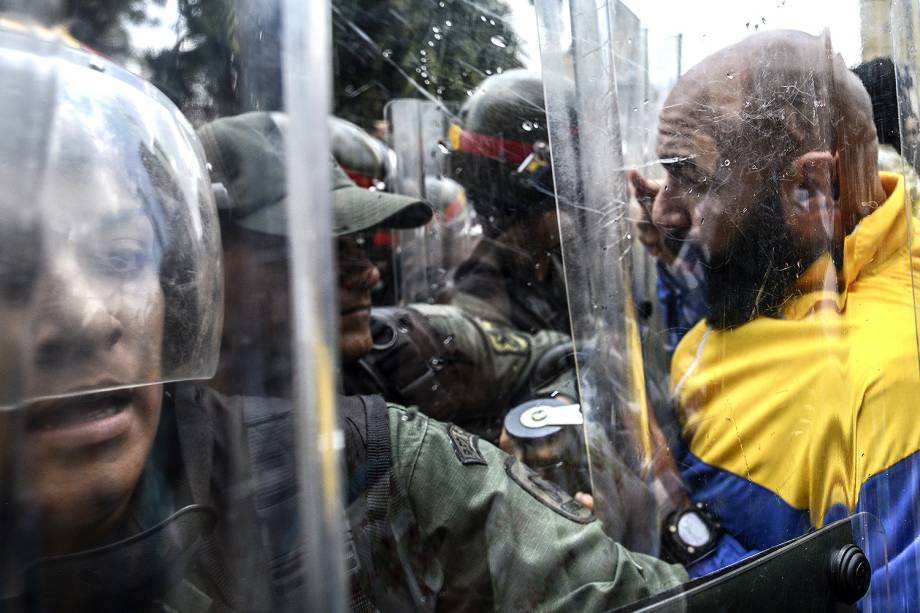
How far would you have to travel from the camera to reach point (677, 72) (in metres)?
0.93

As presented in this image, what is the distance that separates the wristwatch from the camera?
Result: 944mm

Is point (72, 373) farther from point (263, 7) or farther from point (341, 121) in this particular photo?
point (341, 121)

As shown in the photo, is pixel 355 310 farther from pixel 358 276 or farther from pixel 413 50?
pixel 413 50

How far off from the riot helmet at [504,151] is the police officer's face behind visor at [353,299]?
1.14 feet

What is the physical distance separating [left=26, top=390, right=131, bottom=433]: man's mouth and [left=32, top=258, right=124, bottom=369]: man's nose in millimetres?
24

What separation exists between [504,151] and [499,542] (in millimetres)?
974

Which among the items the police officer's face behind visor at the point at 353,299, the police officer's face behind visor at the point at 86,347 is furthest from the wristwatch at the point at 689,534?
the police officer's face behind visor at the point at 353,299

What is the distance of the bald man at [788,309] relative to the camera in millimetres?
863

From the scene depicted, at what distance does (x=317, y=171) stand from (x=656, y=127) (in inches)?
25.1

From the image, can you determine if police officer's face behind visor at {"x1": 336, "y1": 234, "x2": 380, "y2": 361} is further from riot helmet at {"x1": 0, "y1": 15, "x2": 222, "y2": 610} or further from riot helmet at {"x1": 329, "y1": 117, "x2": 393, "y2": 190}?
riot helmet at {"x1": 0, "y1": 15, "x2": 222, "y2": 610}

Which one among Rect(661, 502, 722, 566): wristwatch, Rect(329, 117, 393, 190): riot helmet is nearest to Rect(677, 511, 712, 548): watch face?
Rect(661, 502, 722, 566): wristwatch

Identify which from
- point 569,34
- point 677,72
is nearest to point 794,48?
point 677,72

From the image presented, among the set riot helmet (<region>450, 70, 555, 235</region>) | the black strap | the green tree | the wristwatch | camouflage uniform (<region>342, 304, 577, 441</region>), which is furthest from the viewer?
camouflage uniform (<region>342, 304, 577, 441</region>)

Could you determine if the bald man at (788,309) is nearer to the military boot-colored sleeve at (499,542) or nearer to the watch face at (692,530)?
the watch face at (692,530)
